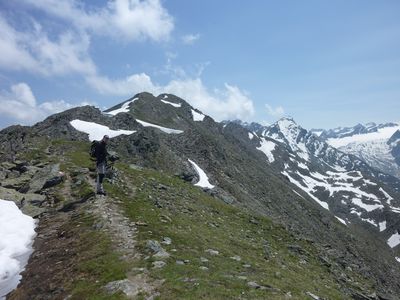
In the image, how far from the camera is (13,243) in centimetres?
2711

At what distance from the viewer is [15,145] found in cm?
7075

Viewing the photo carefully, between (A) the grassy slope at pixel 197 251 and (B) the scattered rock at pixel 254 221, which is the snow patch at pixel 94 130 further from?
(B) the scattered rock at pixel 254 221

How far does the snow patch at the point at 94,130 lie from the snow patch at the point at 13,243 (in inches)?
2752

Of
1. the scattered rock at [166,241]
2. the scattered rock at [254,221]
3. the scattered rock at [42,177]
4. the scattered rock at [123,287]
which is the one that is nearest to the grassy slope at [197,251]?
the scattered rock at [254,221]

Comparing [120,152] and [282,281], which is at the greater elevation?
[120,152]

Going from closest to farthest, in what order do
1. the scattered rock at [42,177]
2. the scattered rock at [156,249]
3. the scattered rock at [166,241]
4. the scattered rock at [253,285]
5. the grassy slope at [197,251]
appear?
1. the grassy slope at [197,251]
2. the scattered rock at [253,285]
3. the scattered rock at [156,249]
4. the scattered rock at [166,241]
5. the scattered rock at [42,177]

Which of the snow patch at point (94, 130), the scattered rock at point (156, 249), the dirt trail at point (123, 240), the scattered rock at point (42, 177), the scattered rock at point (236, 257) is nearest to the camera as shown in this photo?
the dirt trail at point (123, 240)

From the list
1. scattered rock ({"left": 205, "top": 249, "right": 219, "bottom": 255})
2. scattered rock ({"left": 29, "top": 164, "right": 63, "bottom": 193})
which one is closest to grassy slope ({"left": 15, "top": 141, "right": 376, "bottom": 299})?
scattered rock ({"left": 205, "top": 249, "right": 219, "bottom": 255})

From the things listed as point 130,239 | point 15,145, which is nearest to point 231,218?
point 130,239

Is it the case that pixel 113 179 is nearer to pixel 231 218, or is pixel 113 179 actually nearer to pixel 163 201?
pixel 163 201

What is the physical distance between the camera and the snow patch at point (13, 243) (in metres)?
22.2

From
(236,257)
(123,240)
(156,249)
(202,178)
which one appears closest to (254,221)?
(236,257)

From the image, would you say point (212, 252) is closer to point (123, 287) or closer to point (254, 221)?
point (123, 287)

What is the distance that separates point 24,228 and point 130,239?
9.70 m
